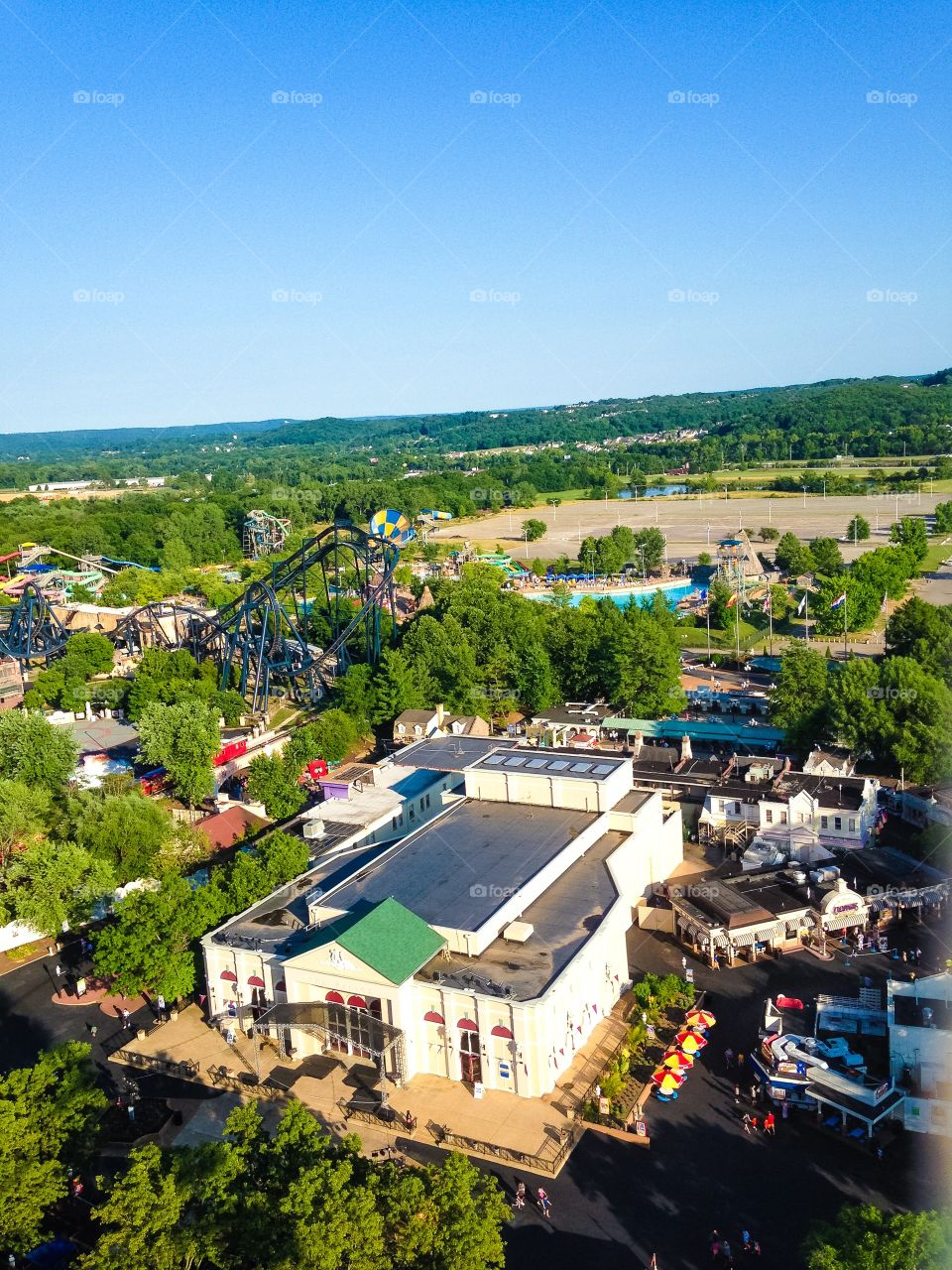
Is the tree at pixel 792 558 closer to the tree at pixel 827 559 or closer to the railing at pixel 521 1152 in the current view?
the tree at pixel 827 559

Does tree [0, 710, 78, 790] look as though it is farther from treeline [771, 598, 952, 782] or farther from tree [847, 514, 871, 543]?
tree [847, 514, 871, 543]

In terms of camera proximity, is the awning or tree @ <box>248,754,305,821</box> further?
tree @ <box>248,754,305,821</box>

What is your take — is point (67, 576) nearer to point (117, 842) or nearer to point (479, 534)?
point (479, 534)

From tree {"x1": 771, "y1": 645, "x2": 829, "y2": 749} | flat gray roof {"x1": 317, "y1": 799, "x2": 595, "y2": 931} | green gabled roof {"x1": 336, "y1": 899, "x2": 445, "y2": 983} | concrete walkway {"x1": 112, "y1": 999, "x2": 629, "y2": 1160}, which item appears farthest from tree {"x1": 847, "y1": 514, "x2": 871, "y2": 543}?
green gabled roof {"x1": 336, "y1": 899, "x2": 445, "y2": 983}

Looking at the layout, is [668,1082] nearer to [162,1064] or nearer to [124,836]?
[162,1064]

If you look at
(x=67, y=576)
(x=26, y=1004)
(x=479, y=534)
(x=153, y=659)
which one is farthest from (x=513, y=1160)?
(x=479, y=534)

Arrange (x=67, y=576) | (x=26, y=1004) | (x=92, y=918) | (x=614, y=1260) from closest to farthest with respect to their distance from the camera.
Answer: (x=614, y=1260), (x=26, y=1004), (x=92, y=918), (x=67, y=576)
